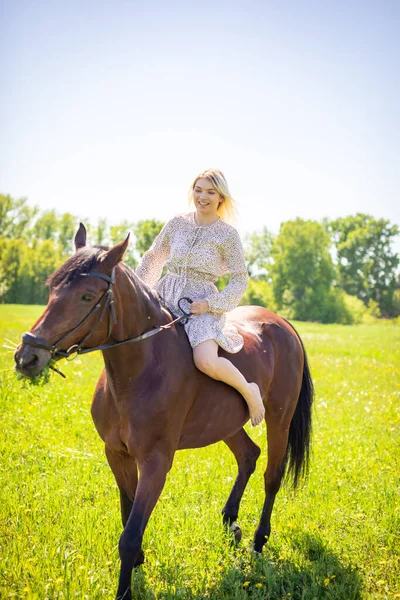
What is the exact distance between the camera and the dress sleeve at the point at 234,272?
13.6 feet

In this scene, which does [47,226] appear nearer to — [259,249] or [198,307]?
[259,249]

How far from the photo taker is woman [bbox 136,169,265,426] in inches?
159

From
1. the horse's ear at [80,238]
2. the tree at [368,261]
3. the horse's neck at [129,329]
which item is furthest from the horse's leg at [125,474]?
the tree at [368,261]

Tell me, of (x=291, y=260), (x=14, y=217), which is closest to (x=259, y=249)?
(x=291, y=260)

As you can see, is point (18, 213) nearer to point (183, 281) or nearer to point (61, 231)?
point (61, 231)

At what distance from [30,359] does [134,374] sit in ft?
2.99

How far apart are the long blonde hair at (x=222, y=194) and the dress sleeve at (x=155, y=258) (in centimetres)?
42

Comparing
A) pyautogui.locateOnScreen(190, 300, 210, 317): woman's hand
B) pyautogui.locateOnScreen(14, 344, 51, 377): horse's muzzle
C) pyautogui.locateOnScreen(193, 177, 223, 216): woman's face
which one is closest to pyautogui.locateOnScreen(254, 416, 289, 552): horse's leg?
pyautogui.locateOnScreen(190, 300, 210, 317): woman's hand

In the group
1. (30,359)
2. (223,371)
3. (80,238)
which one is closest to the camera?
(30,359)

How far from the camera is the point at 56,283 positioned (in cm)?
296

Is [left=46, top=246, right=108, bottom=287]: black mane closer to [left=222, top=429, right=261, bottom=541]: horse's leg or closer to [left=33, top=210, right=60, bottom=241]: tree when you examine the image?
[left=222, top=429, right=261, bottom=541]: horse's leg

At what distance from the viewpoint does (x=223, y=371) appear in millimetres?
3947

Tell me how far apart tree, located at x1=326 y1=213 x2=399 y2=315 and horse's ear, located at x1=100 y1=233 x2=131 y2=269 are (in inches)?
2938

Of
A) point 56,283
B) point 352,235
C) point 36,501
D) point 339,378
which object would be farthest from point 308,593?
Result: point 352,235
